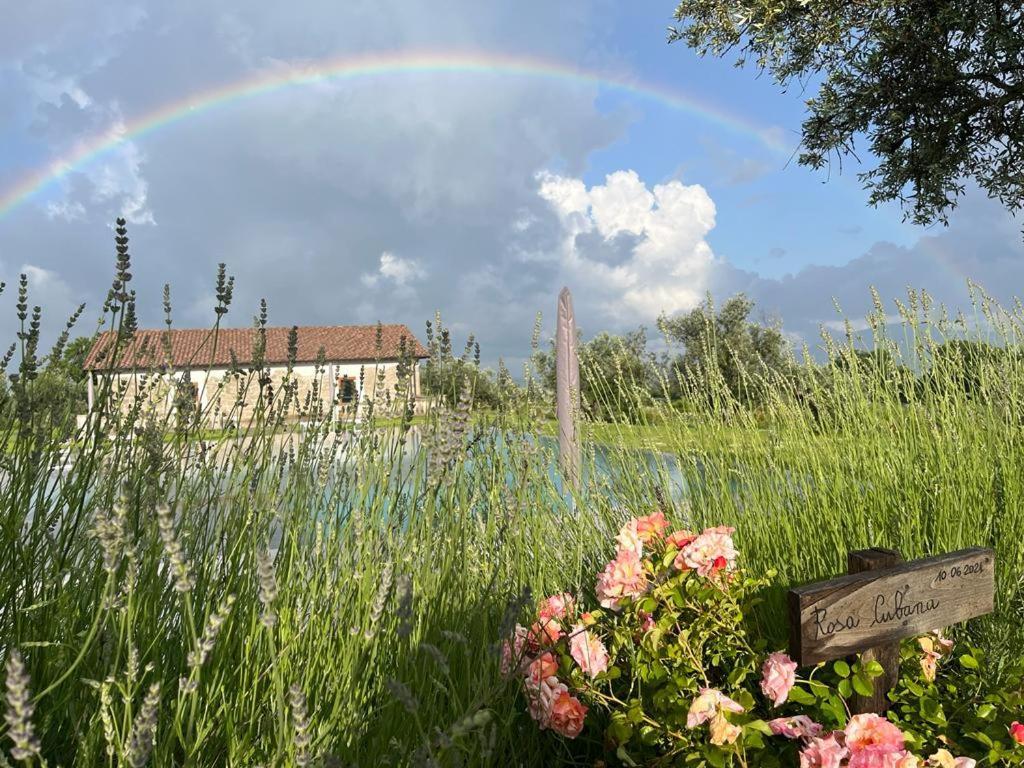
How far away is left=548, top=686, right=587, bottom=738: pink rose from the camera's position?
1.98 meters

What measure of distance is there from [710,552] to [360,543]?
1.07 metres

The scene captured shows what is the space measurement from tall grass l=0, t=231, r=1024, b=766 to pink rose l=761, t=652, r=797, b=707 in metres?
0.57

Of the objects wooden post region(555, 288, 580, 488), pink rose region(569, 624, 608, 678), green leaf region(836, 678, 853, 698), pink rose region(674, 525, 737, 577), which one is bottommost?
green leaf region(836, 678, 853, 698)

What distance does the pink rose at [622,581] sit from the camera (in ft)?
7.20

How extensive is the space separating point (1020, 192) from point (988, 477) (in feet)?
23.9

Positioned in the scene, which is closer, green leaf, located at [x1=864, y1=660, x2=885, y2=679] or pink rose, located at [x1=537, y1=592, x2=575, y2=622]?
green leaf, located at [x1=864, y1=660, x2=885, y2=679]

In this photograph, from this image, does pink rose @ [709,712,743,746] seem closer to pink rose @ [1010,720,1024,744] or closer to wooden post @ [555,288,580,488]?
pink rose @ [1010,720,1024,744]

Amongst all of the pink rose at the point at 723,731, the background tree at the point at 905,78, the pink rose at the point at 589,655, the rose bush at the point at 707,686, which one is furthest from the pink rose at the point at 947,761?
the background tree at the point at 905,78

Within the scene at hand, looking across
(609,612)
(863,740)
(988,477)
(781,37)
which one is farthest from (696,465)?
(781,37)

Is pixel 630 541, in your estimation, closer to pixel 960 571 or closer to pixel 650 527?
pixel 650 527

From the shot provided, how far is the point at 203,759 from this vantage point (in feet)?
4.64

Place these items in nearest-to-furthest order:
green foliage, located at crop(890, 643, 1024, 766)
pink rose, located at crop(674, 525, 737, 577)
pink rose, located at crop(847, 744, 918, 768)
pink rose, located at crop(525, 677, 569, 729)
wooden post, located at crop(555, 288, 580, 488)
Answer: pink rose, located at crop(847, 744, 918, 768)
green foliage, located at crop(890, 643, 1024, 766)
pink rose, located at crop(525, 677, 569, 729)
pink rose, located at crop(674, 525, 737, 577)
wooden post, located at crop(555, 288, 580, 488)

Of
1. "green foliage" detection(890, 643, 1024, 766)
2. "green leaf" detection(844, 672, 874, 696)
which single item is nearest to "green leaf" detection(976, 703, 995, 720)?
"green foliage" detection(890, 643, 1024, 766)

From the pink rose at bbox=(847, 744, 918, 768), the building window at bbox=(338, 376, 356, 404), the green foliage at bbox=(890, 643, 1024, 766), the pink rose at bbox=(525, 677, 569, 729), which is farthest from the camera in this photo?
the building window at bbox=(338, 376, 356, 404)
